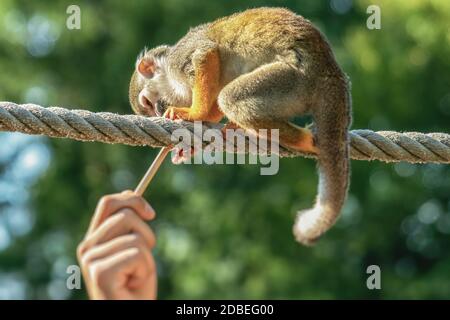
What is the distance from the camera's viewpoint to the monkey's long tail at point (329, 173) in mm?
3814

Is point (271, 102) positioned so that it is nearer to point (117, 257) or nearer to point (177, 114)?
point (177, 114)

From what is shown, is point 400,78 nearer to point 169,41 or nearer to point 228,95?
point 169,41

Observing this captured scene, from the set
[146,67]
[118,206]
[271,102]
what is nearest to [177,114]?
[271,102]

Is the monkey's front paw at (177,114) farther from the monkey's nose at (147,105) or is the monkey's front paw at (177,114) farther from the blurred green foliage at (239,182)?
the blurred green foliage at (239,182)

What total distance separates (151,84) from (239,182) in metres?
8.18

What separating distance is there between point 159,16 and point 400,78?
12.7 ft

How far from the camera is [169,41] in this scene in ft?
41.8

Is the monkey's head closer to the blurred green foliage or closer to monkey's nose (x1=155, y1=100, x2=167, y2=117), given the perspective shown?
monkey's nose (x1=155, y1=100, x2=167, y2=117)

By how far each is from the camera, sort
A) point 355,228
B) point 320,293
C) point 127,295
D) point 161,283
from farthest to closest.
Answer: point 161,283 → point 355,228 → point 320,293 → point 127,295

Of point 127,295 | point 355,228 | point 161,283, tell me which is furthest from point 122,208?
point 161,283

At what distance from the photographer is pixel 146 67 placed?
5086 mm

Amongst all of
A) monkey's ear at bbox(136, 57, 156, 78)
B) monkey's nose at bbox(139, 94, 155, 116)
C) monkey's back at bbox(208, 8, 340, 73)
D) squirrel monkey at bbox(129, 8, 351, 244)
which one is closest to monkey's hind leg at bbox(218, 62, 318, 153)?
squirrel monkey at bbox(129, 8, 351, 244)

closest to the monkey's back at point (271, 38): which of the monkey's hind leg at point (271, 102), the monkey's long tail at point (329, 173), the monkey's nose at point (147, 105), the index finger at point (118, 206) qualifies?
the monkey's hind leg at point (271, 102)

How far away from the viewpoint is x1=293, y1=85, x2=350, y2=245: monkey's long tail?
150 inches
